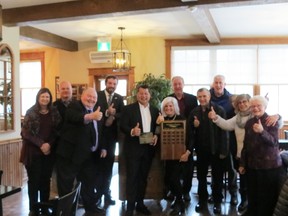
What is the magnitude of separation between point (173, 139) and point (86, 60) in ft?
16.2

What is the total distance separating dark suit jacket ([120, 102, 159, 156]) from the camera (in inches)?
146

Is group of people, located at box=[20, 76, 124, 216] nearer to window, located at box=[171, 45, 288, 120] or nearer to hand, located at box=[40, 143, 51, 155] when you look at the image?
hand, located at box=[40, 143, 51, 155]

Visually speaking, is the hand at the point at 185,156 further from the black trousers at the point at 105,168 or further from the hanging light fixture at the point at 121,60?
the hanging light fixture at the point at 121,60

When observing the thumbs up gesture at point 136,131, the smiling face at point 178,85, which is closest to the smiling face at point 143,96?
the thumbs up gesture at point 136,131

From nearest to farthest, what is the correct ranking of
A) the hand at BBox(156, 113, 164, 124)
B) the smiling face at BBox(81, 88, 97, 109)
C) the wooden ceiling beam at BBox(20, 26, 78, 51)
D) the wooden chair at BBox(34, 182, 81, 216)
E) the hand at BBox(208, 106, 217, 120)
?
1. the wooden chair at BBox(34, 182, 81, 216)
2. the smiling face at BBox(81, 88, 97, 109)
3. the hand at BBox(208, 106, 217, 120)
4. the hand at BBox(156, 113, 164, 124)
5. the wooden ceiling beam at BBox(20, 26, 78, 51)

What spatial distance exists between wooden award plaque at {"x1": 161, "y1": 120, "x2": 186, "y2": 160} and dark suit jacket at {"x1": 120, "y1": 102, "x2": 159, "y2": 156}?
0.51ft

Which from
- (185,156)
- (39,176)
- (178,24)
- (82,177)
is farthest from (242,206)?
(178,24)

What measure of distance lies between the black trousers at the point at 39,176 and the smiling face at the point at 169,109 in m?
1.36

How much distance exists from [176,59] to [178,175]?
4351mm

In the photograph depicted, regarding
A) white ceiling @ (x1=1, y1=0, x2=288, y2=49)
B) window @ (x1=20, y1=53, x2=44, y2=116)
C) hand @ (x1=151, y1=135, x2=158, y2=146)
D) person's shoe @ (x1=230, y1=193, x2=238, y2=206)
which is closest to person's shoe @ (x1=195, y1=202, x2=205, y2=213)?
person's shoe @ (x1=230, y1=193, x2=238, y2=206)

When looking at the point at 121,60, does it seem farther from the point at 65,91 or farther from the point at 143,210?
the point at 143,210

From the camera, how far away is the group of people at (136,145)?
342cm

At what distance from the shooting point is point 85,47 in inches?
318

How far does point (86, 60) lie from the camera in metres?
8.12
